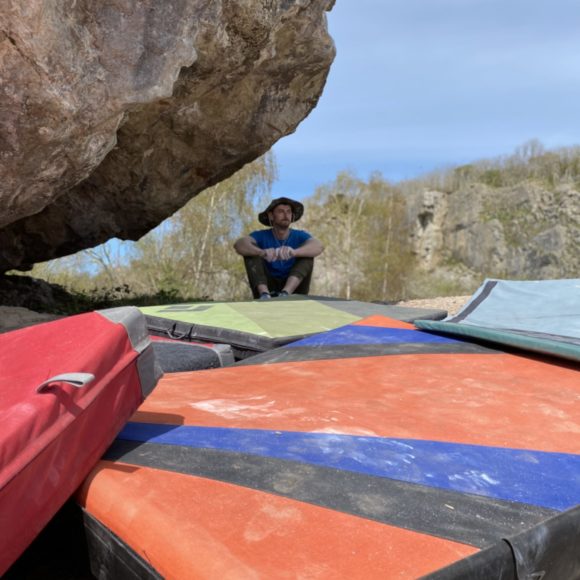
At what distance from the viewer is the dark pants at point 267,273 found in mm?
4352

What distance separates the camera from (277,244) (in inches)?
179

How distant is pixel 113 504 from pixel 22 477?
6.4 inches

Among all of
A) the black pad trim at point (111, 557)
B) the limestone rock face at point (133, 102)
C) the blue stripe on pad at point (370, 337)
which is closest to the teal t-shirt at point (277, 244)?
the limestone rock face at point (133, 102)

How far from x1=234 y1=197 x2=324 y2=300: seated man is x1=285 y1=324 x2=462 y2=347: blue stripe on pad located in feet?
6.03

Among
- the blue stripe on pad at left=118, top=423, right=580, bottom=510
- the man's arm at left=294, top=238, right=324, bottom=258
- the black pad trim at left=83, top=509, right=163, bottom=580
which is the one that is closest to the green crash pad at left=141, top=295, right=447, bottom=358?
the man's arm at left=294, top=238, right=324, bottom=258

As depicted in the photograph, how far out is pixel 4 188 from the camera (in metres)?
2.84

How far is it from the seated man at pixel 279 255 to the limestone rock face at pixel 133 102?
72cm

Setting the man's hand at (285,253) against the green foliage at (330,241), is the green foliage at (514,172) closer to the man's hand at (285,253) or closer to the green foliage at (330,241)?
the green foliage at (330,241)

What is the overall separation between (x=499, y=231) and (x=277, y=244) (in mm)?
15449

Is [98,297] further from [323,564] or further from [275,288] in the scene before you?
[323,564]

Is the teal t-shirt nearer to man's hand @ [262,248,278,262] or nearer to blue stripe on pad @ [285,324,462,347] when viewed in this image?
man's hand @ [262,248,278,262]

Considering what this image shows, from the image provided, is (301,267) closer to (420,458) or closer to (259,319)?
(259,319)

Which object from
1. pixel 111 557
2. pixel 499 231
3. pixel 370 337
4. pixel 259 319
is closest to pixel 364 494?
pixel 111 557

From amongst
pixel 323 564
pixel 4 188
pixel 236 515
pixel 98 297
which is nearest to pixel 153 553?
pixel 236 515
